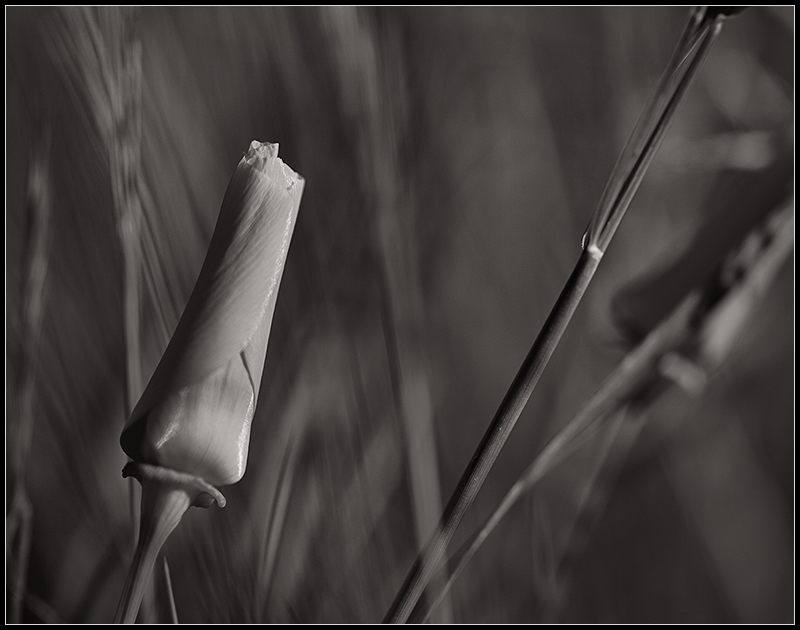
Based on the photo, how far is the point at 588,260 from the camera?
3.0 inches

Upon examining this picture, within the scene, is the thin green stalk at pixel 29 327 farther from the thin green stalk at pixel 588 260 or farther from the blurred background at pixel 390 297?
the thin green stalk at pixel 588 260

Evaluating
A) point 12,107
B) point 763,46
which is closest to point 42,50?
point 12,107

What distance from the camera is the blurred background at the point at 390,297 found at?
0.18 m

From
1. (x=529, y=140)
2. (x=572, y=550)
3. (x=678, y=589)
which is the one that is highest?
(x=529, y=140)

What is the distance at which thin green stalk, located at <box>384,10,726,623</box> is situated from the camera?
0.25ft

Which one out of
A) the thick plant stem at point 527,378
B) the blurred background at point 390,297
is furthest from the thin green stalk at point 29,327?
the thick plant stem at point 527,378

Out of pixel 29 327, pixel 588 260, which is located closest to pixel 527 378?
pixel 588 260

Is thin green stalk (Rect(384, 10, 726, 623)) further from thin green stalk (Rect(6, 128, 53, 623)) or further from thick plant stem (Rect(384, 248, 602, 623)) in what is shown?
thin green stalk (Rect(6, 128, 53, 623))

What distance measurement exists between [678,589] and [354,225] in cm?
28

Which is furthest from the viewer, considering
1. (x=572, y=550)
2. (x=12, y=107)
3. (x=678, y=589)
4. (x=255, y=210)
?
(x=678, y=589)

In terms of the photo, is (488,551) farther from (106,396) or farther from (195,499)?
(195,499)

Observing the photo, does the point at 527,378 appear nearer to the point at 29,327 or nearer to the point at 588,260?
the point at 588,260

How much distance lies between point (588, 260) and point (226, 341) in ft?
0.14

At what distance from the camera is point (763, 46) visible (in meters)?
0.45
